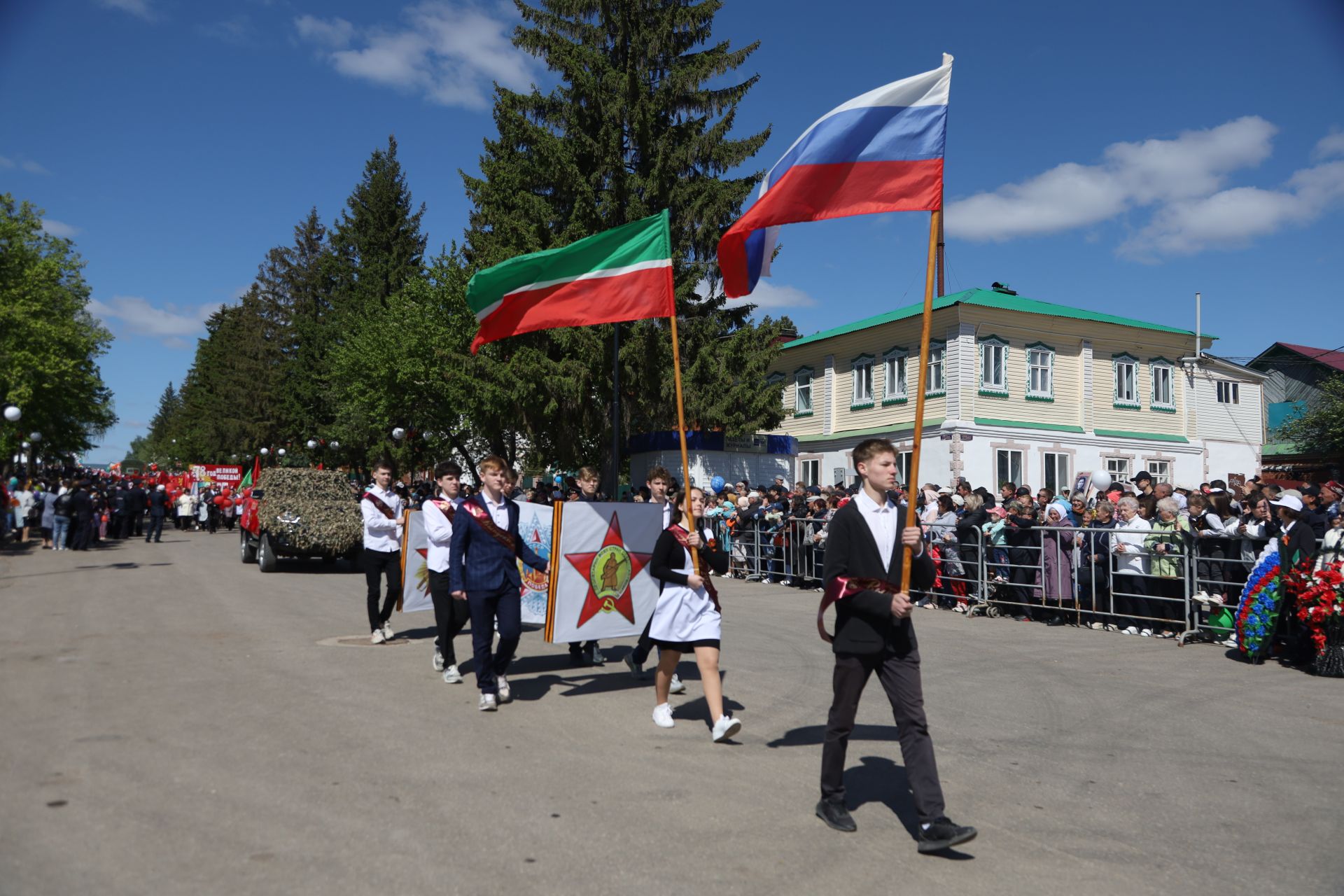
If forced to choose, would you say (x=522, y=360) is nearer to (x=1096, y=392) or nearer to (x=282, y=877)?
(x=1096, y=392)

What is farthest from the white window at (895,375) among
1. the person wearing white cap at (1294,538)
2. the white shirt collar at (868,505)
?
the white shirt collar at (868,505)

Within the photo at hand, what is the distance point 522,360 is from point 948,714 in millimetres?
Result: 22313

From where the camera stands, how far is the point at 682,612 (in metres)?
7.15

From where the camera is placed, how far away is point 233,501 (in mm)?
38281

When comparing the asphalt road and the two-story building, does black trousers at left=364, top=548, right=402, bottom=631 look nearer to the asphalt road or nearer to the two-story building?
the asphalt road

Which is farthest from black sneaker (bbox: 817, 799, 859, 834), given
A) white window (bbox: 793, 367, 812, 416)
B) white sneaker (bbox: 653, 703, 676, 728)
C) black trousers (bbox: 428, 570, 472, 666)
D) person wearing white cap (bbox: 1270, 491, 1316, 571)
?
white window (bbox: 793, 367, 812, 416)

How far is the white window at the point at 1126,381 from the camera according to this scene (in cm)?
3419

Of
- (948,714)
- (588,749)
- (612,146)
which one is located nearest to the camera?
(588,749)

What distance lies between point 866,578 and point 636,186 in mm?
24749

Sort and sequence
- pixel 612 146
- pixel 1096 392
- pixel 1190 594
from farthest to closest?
pixel 1096 392
pixel 612 146
pixel 1190 594

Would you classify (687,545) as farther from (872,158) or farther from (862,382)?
(862,382)

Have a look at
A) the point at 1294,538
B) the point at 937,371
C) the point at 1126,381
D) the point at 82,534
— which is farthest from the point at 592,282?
the point at 1126,381

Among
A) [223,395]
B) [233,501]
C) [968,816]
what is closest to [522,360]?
[233,501]

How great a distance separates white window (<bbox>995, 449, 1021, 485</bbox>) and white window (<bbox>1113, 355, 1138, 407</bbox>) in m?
4.98
